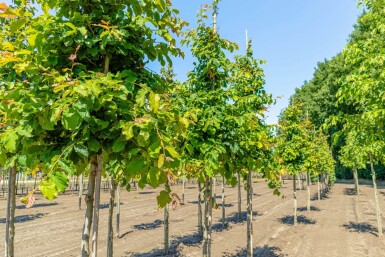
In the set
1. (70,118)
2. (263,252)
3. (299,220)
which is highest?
(70,118)

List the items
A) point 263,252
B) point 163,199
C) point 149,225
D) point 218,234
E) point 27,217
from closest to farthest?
point 163,199
point 263,252
point 218,234
point 149,225
point 27,217

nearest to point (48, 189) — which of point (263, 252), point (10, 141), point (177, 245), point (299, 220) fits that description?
point (10, 141)

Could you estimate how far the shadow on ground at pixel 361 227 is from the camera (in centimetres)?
1479

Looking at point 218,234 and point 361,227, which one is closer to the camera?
point 218,234

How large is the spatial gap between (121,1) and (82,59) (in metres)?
0.72

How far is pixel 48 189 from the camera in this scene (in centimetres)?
203

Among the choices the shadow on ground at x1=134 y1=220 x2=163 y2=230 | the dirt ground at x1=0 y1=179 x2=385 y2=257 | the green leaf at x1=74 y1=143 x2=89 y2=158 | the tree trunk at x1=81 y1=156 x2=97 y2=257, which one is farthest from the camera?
the shadow on ground at x1=134 y1=220 x2=163 y2=230

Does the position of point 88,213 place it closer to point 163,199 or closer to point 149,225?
point 163,199

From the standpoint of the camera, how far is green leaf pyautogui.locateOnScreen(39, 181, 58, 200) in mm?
2018

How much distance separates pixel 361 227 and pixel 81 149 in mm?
17425

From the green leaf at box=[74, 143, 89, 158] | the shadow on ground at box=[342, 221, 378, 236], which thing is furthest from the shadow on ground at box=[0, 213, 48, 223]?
the green leaf at box=[74, 143, 89, 158]

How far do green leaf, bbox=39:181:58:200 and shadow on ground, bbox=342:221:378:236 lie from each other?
16.2 metres

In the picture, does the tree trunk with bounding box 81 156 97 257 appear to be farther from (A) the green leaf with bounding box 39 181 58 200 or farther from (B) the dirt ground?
(B) the dirt ground

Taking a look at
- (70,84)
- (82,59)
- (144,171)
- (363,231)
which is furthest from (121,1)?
(363,231)
